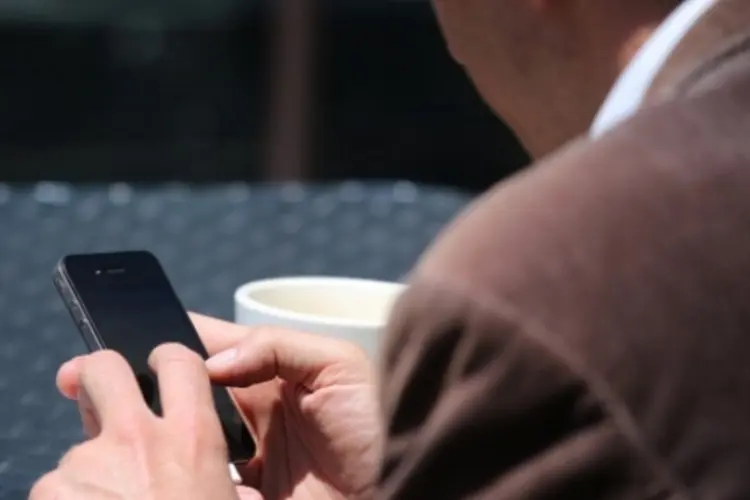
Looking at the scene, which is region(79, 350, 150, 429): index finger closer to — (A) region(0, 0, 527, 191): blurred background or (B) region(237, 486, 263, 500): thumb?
(B) region(237, 486, 263, 500): thumb

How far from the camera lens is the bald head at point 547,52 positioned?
2.01 ft

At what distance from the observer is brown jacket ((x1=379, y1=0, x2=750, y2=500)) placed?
0.40 meters

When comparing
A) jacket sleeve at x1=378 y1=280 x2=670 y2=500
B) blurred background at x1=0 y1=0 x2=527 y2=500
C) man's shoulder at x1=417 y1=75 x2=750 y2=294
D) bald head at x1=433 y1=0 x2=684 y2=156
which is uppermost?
bald head at x1=433 y1=0 x2=684 y2=156

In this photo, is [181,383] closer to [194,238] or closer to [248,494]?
[248,494]

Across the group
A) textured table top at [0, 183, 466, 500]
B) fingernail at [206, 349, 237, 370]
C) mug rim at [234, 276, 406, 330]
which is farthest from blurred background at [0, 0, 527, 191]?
fingernail at [206, 349, 237, 370]

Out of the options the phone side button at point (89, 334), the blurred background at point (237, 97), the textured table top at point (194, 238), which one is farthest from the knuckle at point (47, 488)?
the blurred background at point (237, 97)

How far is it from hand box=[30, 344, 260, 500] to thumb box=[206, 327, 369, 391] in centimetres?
6

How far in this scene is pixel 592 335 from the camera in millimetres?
396

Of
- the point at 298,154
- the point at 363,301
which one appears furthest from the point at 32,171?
the point at 363,301

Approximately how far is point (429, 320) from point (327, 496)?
1.28ft

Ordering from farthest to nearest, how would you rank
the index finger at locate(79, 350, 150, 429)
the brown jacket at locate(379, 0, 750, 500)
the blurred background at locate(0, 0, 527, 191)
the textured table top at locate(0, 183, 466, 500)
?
the blurred background at locate(0, 0, 527, 191) → the textured table top at locate(0, 183, 466, 500) → the index finger at locate(79, 350, 150, 429) → the brown jacket at locate(379, 0, 750, 500)

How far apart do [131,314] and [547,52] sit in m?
0.29

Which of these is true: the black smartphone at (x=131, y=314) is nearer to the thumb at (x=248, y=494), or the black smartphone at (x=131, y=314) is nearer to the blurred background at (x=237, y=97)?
the thumb at (x=248, y=494)

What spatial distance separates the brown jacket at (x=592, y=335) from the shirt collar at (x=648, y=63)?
0.37 ft
